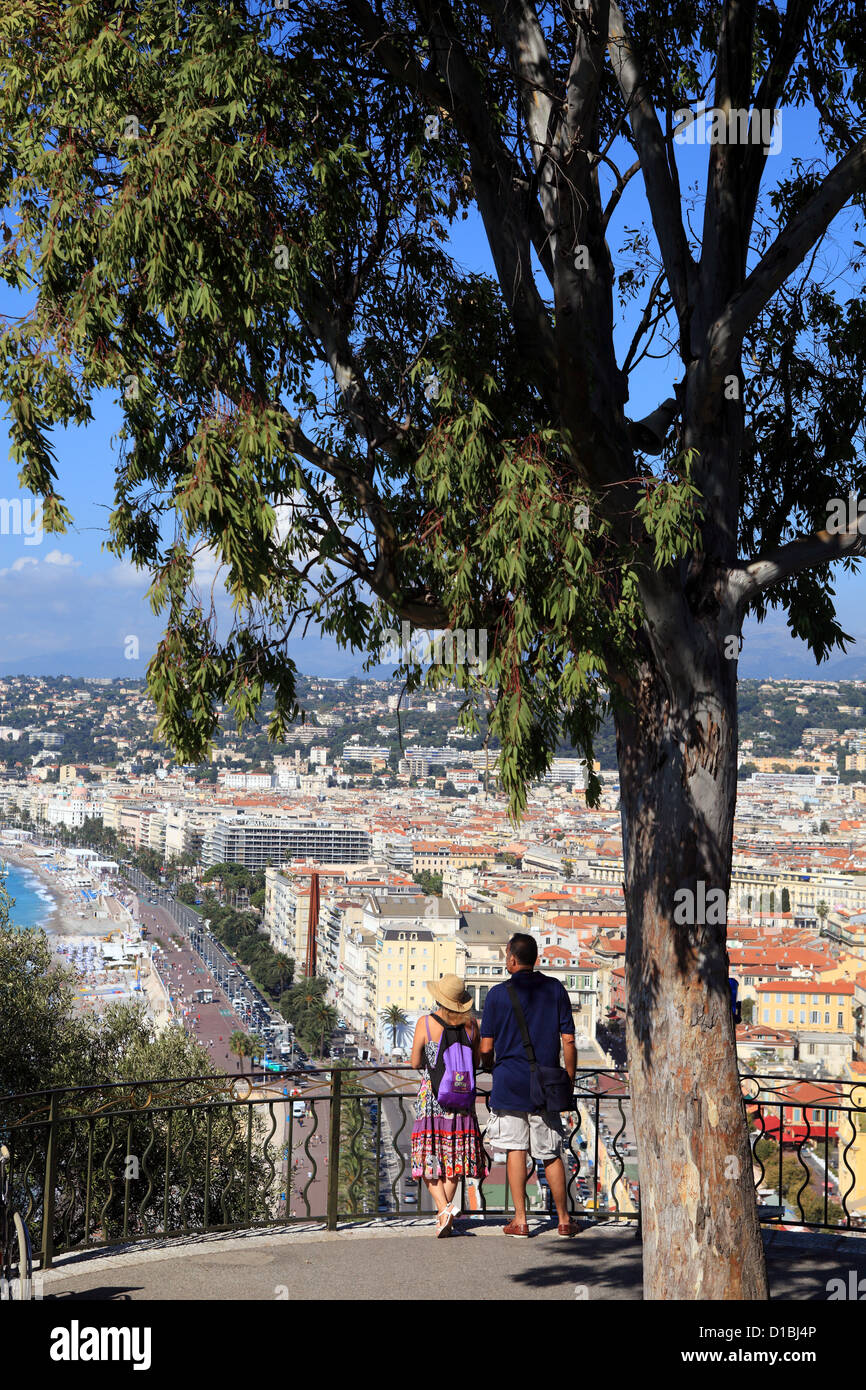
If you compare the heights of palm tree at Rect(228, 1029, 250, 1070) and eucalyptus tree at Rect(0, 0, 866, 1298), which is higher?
eucalyptus tree at Rect(0, 0, 866, 1298)

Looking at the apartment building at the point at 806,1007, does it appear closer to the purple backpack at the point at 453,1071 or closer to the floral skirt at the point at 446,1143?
the floral skirt at the point at 446,1143

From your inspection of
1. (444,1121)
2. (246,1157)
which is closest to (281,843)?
(246,1157)

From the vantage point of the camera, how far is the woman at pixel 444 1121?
4777mm

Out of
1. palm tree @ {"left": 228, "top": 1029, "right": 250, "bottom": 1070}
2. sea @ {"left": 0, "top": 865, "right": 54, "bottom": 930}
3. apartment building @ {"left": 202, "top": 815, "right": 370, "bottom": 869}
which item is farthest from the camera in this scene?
apartment building @ {"left": 202, "top": 815, "right": 370, "bottom": 869}

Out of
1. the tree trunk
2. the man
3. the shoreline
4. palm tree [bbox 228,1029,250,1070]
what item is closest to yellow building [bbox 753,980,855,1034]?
palm tree [bbox 228,1029,250,1070]

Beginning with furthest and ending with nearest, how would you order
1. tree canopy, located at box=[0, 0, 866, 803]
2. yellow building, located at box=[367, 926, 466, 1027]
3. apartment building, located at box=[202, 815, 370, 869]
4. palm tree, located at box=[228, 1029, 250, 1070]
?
1. apartment building, located at box=[202, 815, 370, 869]
2. yellow building, located at box=[367, 926, 466, 1027]
3. palm tree, located at box=[228, 1029, 250, 1070]
4. tree canopy, located at box=[0, 0, 866, 803]

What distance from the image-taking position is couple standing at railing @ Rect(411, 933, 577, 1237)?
185 inches

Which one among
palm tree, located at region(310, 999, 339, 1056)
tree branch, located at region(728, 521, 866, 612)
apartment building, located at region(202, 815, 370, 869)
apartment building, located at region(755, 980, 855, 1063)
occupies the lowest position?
palm tree, located at region(310, 999, 339, 1056)

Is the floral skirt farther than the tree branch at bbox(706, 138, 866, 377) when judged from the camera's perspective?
Yes

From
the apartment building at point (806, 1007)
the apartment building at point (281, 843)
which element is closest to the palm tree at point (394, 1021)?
the apartment building at point (806, 1007)

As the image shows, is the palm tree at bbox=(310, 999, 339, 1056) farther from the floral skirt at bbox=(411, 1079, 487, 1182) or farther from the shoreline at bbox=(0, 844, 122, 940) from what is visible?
the floral skirt at bbox=(411, 1079, 487, 1182)

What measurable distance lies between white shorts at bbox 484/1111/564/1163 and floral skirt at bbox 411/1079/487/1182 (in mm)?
103

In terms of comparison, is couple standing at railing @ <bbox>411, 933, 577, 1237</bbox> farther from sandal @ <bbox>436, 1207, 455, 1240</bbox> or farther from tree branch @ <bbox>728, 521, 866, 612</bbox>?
tree branch @ <bbox>728, 521, 866, 612</bbox>

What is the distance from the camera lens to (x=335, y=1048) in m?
59.3
